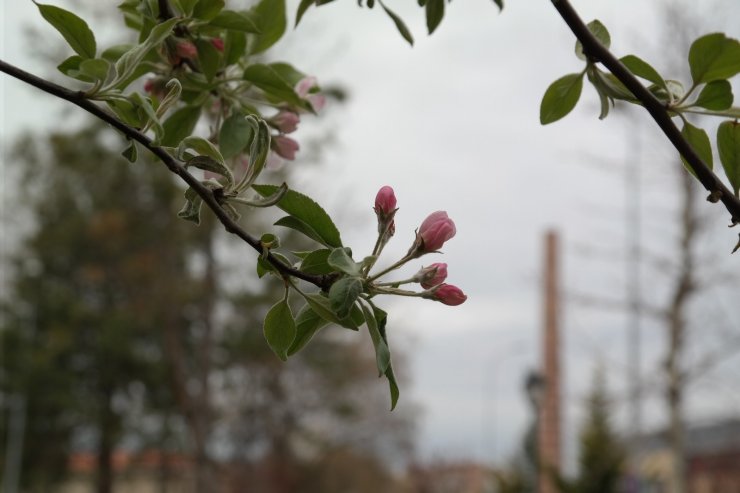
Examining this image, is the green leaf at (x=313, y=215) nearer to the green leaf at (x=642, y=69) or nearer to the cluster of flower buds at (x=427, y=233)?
the cluster of flower buds at (x=427, y=233)

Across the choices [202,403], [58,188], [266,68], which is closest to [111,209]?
[58,188]

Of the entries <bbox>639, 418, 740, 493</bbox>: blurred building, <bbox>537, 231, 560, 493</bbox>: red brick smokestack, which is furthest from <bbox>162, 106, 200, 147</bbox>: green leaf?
<bbox>639, 418, 740, 493</bbox>: blurred building

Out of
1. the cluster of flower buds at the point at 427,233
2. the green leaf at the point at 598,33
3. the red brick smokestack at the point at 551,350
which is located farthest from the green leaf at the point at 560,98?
the red brick smokestack at the point at 551,350

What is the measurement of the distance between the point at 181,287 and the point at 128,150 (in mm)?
13795

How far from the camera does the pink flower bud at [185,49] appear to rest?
33.0 inches

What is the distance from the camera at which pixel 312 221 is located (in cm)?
66

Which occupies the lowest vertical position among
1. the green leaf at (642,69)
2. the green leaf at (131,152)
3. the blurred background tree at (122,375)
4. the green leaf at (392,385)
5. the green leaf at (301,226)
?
the green leaf at (392,385)

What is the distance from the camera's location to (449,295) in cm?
69

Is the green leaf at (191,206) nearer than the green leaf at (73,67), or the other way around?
the green leaf at (191,206)

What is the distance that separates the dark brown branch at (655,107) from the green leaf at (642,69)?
0.06 meters

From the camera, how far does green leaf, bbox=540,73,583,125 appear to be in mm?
764

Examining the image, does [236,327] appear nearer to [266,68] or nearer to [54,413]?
[54,413]

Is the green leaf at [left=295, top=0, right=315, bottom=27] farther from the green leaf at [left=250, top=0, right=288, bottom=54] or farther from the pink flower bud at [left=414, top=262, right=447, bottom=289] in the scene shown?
the pink flower bud at [left=414, top=262, right=447, bottom=289]

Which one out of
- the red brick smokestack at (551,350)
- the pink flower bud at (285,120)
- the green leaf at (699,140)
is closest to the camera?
the green leaf at (699,140)
